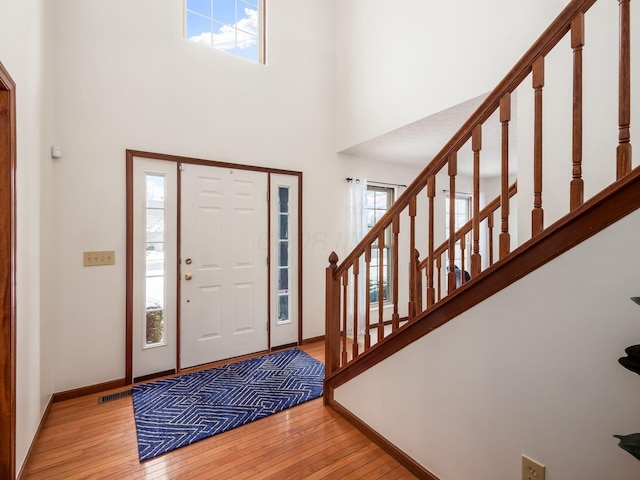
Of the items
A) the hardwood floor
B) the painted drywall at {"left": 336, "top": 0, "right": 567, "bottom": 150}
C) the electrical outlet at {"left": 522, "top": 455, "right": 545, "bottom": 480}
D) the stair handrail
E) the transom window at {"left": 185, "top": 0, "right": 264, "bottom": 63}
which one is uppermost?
the transom window at {"left": 185, "top": 0, "right": 264, "bottom": 63}

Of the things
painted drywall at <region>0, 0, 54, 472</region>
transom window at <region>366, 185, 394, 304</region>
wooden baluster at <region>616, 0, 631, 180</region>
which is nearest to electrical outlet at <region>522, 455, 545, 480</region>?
wooden baluster at <region>616, 0, 631, 180</region>

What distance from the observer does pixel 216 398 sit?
2520 mm

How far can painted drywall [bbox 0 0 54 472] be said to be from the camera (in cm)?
166

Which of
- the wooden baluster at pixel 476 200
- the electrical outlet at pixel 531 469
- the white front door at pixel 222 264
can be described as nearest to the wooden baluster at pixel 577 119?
the wooden baluster at pixel 476 200

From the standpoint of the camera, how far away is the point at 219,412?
2.33m

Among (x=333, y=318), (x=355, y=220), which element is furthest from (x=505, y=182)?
(x=355, y=220)

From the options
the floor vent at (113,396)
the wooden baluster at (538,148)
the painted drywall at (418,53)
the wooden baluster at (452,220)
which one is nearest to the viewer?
the wooden baluster at (538,148)

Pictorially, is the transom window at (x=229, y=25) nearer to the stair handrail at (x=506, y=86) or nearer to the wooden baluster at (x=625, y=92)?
the stair handrail at (x=506, y=86)

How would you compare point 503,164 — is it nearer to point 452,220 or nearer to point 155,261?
point 452,220

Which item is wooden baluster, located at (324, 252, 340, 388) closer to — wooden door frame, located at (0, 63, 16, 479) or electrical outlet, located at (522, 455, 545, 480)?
electrical outlet, located at (522, 455, 545, 480)

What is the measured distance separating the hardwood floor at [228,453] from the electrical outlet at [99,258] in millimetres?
1131

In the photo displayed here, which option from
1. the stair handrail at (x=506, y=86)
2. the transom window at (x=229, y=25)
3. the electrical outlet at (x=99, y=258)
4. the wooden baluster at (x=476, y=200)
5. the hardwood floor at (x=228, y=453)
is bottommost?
the hardwood floor at (x=228, y=453)

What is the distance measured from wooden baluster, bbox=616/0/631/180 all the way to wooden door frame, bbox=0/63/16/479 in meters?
2.47

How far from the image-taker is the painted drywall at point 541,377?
1041 millimetres
